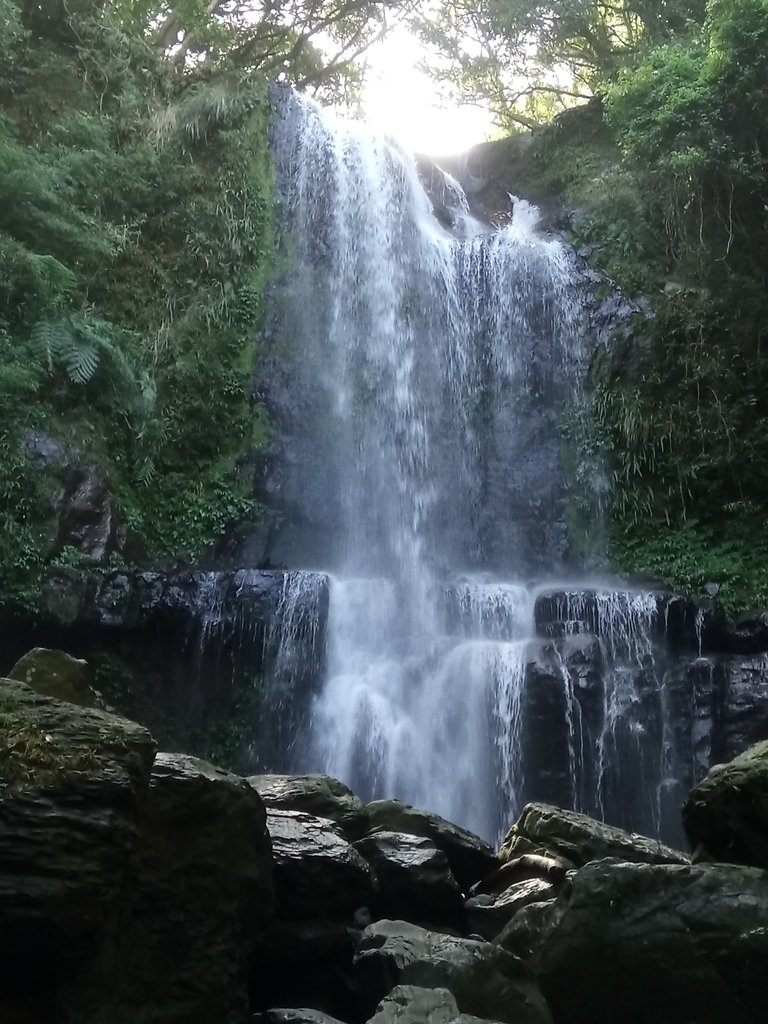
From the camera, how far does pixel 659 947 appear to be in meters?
3.71

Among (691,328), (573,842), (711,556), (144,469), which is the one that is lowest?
(573,842)

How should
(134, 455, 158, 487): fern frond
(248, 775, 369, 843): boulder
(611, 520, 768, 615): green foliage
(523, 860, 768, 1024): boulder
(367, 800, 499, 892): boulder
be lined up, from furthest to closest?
(134, 455, 158, 487): fern frond
(611, 520, 768, 615): green foliage
(367, 800, 499, 892): boulder
(248, 775, 369, 843): boulder
(523, 860, 768, 1024): boulder

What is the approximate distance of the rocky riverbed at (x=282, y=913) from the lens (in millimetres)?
2863

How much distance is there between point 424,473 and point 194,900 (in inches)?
394

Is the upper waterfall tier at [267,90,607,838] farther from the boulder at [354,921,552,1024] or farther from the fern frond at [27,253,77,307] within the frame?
the boulder at [354,921,552,1024]

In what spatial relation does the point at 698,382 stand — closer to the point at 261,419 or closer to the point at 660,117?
the point at 660,117

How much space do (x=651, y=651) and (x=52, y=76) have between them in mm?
11365

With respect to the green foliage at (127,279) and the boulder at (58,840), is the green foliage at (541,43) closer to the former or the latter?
the green foliage at (127,279)

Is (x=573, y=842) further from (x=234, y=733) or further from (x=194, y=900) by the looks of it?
(x=234, y=733)

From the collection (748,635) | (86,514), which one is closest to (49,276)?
(86,514)

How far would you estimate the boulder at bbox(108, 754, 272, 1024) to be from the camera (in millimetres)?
3379

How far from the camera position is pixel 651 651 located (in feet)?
33.0

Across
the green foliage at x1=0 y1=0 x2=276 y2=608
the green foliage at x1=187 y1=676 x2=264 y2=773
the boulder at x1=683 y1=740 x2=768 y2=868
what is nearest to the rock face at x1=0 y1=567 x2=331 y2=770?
the green foliage at x1=187 y1=676 x2=264 y2=773

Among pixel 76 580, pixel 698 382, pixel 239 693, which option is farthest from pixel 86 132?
pixel 698 382
